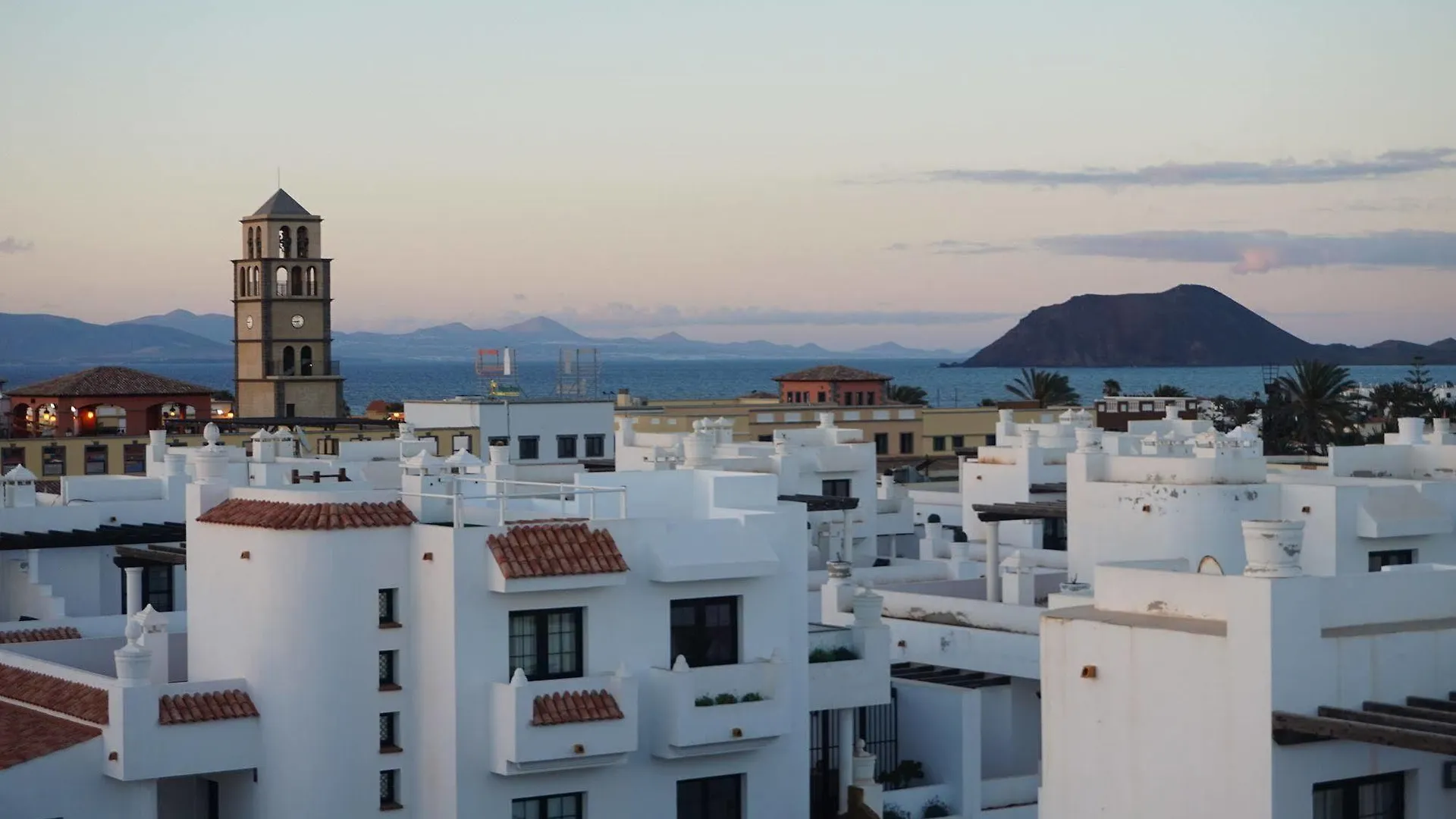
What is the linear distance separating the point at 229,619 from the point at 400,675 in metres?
2.28

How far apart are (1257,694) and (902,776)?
12.3 metres

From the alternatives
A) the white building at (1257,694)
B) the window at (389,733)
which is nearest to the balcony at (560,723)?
the window at (389,733)

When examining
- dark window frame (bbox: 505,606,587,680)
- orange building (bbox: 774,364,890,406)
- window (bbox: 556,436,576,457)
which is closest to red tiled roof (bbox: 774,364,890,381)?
orange building (bbox: 774,364,890,406)

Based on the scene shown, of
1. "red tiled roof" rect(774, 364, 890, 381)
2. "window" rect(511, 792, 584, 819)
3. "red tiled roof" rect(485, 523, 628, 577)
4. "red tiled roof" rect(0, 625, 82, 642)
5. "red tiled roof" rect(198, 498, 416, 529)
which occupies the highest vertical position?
"red tiled roof" rect(774, 364, 890, 381)

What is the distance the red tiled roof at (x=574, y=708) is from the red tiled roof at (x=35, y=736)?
5164 mm

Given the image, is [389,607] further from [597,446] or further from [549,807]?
[597,446]

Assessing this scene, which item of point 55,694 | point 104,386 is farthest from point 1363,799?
point 104,386

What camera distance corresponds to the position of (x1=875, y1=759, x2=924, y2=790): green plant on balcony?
3139 centimetres

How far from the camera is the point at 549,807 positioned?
27578 millimetres

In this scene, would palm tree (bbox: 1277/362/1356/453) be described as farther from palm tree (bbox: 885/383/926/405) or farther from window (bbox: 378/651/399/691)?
window (bbox: 378/651/399/691)

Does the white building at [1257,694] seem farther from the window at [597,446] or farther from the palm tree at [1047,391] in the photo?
the palm tree at [1047,391]

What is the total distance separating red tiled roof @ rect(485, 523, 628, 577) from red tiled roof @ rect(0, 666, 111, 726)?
5033mm

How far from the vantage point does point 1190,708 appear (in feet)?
66.4

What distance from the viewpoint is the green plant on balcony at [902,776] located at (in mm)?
31391
